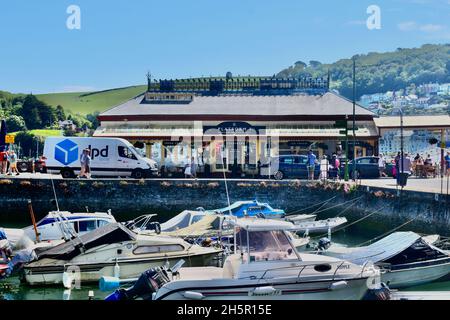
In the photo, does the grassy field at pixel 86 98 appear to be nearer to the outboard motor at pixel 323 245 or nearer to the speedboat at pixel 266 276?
the speedboat at pixel 266 276

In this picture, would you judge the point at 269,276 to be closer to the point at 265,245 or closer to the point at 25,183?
the point at 265,245

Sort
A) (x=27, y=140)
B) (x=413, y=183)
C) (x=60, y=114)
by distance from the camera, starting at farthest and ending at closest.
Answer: (x=413, y=183)
(x=27, y=140)
(x=60, y=114)

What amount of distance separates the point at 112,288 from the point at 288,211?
11.7 metres

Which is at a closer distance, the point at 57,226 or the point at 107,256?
the point at 107,256

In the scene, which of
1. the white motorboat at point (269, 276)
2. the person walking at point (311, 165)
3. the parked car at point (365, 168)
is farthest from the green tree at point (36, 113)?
the parked car at point (365, 168)

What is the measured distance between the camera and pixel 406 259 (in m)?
12.5

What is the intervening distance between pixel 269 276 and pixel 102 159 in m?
14.8

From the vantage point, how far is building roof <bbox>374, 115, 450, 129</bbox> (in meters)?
23.9

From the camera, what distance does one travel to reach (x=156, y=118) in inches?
985

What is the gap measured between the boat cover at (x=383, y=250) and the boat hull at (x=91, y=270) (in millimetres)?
2796

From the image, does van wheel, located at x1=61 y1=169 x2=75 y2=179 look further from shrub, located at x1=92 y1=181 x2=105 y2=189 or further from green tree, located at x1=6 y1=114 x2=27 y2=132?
green tree, located at x1=6 y1=114 x2=27 y2=132

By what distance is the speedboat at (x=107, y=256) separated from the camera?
13.3m

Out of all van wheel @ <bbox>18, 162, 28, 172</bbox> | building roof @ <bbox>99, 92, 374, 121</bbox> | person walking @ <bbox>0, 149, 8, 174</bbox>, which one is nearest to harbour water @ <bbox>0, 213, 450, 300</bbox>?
person walking @ <bbox>0, 149, 8, 174</bbox>

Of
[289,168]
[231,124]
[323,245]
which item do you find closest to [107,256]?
[323,245]
